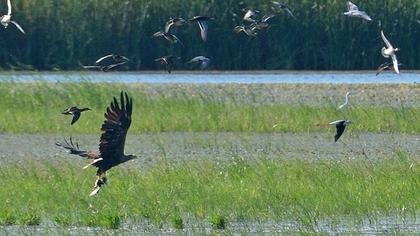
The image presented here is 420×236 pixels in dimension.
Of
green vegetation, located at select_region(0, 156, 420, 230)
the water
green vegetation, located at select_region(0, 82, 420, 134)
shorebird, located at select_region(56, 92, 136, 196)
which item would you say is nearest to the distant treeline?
the water

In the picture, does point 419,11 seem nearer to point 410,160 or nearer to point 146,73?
point 146,73

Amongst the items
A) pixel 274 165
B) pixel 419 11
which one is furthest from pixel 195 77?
pixel 274 165

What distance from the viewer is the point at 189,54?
31.7 meters

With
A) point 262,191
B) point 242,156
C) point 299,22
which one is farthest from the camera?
point 299,22

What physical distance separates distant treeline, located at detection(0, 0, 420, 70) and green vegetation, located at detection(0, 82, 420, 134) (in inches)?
308

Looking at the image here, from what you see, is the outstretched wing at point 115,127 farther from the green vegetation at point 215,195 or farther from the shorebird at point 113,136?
the green vegetation at point 215,195

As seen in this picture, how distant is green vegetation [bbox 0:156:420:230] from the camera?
13.4m

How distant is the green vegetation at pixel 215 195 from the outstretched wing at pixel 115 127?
0.64 m

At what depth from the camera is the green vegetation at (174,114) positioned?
20984 millimetres

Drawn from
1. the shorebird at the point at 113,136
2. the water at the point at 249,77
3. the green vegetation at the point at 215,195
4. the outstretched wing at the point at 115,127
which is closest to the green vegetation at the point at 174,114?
the water at the point at 249,77

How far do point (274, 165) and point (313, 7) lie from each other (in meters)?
16.5

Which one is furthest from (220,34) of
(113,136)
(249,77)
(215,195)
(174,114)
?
(113,136)

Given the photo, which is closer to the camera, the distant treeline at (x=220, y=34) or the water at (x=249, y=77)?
the water at (x=249, y=77)

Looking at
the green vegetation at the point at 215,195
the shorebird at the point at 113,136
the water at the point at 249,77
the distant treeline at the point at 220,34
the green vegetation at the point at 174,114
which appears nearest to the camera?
the shorebird at the point at 113,136
